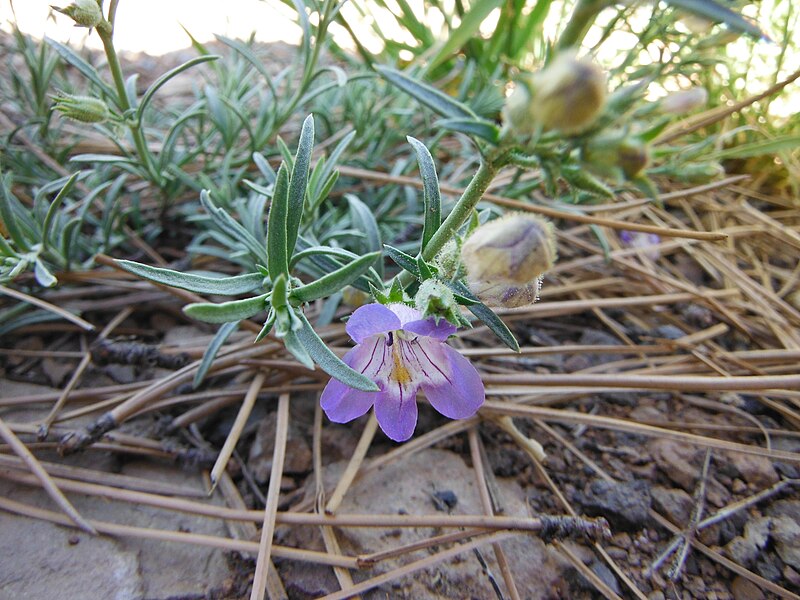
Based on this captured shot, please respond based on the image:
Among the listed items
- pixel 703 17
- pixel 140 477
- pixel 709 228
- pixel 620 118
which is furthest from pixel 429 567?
pixel 709 228

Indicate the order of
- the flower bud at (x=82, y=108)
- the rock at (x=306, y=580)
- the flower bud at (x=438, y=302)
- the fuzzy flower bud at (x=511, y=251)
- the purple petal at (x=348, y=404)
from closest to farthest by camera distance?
1. the fuzzy flower bud at (x=511, y=251)
2. the flower bud at (x=438, y=302)
3. the purple petal at (x=348, y=404)
4. the rock at (x=306, y=580)
5. the flower bud at (x=82, y=108)

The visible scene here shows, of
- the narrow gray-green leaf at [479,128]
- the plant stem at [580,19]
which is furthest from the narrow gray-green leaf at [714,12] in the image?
the narrow gray-green leaf at [479,128]

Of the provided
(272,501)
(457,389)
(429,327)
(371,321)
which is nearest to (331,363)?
(371,321)

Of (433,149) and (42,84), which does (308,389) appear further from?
(42,84)

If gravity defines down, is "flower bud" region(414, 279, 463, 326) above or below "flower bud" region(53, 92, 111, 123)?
below

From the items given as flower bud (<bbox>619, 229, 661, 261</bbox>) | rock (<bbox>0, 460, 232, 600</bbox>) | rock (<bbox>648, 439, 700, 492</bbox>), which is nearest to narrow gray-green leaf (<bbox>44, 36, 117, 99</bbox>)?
rock (<bbox>0, 460, 232, 600</bbox>)

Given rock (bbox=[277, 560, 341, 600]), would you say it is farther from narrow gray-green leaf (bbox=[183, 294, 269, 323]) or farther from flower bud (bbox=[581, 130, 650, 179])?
flower bud (bbox=[581, 130, 650, 179])

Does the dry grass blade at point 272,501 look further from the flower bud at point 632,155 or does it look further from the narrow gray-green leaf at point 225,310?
the flower bud at point 632,155
